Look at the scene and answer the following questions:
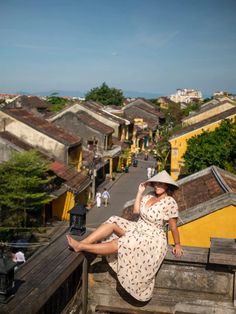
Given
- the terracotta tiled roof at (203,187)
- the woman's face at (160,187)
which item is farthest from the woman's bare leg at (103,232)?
the terracotta tiled roof at (203,187)

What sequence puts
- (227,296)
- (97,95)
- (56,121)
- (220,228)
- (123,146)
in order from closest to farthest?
(227,296)
(220,228)
(56,121)
(123,146)
(97,95)

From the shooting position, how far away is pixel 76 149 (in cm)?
2938

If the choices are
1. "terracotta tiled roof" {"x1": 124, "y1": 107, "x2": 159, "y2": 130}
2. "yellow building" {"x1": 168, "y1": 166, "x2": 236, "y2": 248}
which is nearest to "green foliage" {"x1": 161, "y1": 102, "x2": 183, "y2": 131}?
"terracotta tiled roof" {"x1": 124, "y1": 107, "x2": 159, "y2": 130}

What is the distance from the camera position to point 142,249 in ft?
17.2

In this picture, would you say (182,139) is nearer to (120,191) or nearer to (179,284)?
(120,191)

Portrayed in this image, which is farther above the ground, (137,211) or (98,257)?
(137,211)

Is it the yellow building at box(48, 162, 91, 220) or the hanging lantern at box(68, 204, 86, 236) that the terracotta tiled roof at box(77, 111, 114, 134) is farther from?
the hanging lantern at box(68, 204, 86, 236)

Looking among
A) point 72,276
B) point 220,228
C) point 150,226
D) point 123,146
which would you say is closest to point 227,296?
point 150,226

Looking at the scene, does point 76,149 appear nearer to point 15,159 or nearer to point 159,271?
point 15,159

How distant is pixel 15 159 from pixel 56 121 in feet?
52.2

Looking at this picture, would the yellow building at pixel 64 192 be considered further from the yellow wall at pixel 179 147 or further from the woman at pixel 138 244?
the woman at pixel 138 244

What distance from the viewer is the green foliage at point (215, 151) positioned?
67.7 feet

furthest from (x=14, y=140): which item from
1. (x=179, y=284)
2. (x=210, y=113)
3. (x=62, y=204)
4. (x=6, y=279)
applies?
(x=6, y=279)

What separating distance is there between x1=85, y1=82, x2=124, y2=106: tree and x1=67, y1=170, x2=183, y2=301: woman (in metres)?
70.7
